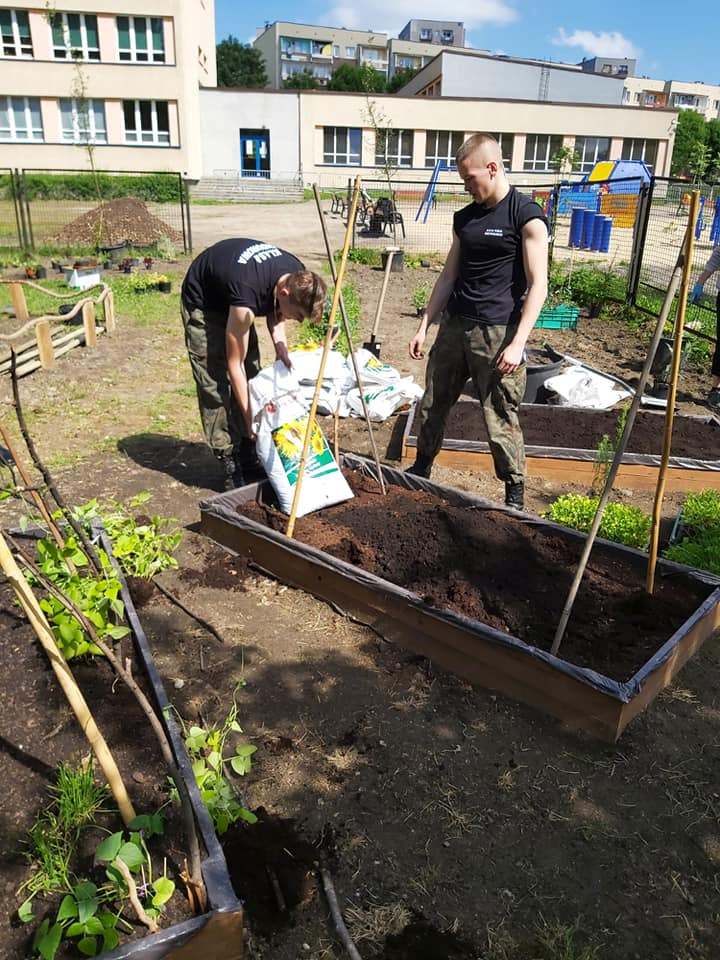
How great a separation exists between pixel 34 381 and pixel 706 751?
665cm

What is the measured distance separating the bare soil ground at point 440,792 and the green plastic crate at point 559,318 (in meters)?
6.95

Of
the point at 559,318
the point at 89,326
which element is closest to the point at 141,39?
the point at 89,326

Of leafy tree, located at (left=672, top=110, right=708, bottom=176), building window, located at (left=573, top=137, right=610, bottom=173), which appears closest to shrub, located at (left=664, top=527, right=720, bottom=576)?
building window, located at (left=573, top=137, right=610, bottom=173)

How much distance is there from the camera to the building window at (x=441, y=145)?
38750 mm

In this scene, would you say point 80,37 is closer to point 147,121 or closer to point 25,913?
point 147,121

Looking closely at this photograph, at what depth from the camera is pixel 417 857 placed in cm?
220

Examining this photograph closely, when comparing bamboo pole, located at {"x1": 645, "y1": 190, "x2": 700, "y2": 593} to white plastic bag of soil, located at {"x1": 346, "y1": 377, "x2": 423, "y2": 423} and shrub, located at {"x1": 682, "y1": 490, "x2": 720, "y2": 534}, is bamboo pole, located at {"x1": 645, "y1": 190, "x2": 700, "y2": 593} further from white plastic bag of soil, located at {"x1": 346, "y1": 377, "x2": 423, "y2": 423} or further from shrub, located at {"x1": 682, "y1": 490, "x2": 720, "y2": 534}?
white plastic bag of soil, located at {"x1": 346, "y1": 377, "x2": 423, "y2": 423}

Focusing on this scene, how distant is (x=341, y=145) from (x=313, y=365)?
3578 cm

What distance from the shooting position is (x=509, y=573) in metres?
3.36

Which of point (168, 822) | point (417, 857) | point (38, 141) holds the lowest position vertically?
point (417, 857)

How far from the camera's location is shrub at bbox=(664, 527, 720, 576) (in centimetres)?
353

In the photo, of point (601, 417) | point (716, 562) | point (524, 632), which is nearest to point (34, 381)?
point (601, 417)

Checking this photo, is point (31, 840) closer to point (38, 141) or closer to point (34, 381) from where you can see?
point (34, 381)

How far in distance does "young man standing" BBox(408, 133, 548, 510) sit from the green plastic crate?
5739mm
